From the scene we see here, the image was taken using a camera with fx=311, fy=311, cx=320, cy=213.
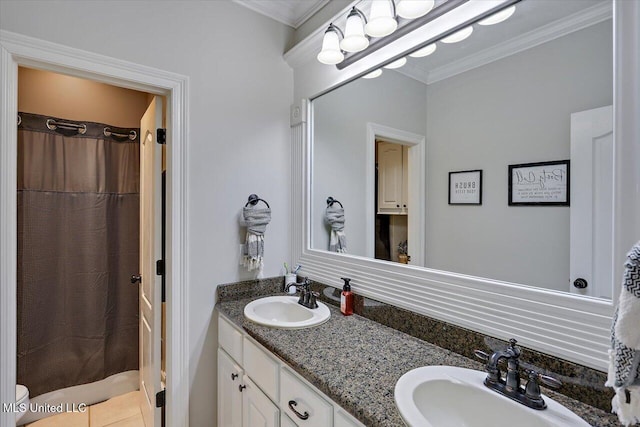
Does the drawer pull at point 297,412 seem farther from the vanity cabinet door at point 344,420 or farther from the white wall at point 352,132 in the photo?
the white wall at point 352,132

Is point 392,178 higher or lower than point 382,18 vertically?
lower

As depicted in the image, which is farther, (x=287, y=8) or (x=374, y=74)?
(x=287, y=8)

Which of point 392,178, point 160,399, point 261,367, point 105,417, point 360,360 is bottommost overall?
point 105,417

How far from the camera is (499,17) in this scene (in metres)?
1.06

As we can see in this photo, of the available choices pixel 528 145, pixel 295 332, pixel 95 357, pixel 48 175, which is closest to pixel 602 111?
pixel 528 145

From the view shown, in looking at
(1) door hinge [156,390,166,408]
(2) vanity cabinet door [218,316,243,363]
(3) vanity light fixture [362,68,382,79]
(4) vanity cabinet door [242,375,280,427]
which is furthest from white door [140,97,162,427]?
(3) vanity light fixture [362,68,382,79]

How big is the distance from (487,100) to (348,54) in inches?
30.6

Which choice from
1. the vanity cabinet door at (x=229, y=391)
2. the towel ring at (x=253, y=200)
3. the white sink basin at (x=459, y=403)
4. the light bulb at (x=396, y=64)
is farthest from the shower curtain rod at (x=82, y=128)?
the white sink basin at (x=459, y=403)

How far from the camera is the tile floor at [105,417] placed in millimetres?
2035

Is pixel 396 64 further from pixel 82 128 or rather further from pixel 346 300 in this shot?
pixel 82 128

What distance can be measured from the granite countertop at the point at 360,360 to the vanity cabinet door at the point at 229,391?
25 cm

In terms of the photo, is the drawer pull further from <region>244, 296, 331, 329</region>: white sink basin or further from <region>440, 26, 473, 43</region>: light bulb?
<region>440, 26, 473, 43</region>: light bulb

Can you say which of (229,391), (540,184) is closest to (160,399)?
(229,391)

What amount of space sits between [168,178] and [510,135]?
5.13 ft
